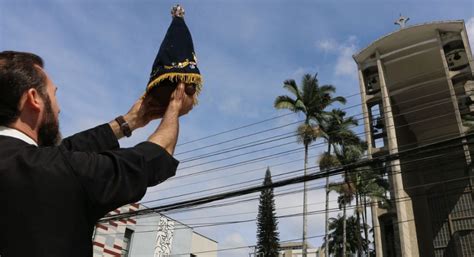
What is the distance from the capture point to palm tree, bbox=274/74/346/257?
29.8 m

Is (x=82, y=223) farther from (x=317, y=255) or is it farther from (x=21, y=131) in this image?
(x=317, y=255)

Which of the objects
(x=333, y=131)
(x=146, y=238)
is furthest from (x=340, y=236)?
(x=146, y=238)

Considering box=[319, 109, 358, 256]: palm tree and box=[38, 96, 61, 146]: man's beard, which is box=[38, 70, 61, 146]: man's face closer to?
box=[38, 96, 61, 146]: man's beard

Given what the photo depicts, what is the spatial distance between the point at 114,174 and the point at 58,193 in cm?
17

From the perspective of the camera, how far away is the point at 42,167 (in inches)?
49.1

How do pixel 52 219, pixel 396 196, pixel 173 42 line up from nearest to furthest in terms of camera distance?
pixel 52 219 < pixel 173 42 < pixel 396 196

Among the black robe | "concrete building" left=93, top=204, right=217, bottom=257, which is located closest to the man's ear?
the black robe

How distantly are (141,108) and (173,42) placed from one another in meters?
0.45

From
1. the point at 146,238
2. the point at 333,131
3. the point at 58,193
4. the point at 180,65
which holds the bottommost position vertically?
the point at 58,193

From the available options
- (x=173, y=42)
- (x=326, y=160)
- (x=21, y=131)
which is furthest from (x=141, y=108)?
(x=326, y=160)

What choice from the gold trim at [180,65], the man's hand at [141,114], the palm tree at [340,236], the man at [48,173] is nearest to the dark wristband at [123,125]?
the man's hand at [141,114]

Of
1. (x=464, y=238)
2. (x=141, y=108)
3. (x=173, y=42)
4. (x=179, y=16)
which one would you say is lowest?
(x=141, y=108)

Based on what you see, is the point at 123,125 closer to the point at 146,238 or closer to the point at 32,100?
the point at 32,100

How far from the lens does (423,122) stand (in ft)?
124
